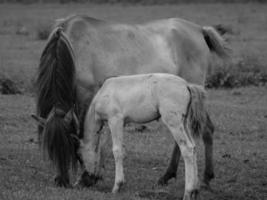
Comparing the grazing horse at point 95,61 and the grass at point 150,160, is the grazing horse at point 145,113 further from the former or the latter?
the grass at point 150,160

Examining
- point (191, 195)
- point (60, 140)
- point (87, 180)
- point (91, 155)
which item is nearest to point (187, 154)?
point (191, 195)

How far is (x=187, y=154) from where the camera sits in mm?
7570

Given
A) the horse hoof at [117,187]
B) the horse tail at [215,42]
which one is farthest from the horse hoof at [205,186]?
the horse tail at [215,42]

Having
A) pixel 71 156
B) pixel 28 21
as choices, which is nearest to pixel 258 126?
pixel 71 156

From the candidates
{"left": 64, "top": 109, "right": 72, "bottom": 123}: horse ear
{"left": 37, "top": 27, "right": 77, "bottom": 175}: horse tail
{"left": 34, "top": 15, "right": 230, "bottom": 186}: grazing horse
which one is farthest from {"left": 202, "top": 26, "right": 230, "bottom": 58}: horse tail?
{"left": 64, "top": 109, "right": 72, "bottom": 123}: horse ear

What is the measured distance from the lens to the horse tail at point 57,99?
7.99 meters

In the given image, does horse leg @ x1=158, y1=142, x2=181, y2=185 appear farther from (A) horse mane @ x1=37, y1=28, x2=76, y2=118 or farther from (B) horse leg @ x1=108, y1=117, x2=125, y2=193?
(A) horse mane @ x1=37, y1=28, x2=76, y2=118

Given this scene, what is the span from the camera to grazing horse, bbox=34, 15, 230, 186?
26.6 feet

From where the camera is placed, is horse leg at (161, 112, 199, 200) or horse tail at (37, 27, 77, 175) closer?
horse leg at (161, 112, 199, 200)

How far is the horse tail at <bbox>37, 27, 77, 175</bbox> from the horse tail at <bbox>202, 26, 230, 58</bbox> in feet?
9.57

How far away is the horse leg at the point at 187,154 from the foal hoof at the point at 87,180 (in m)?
1.18

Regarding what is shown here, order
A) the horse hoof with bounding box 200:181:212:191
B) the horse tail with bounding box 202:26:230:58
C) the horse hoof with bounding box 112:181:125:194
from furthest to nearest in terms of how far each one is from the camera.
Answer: the horse tail with bounding box 202:26:230:58, the horse hoof with bounding box 200:181:212:191, the horse hoof with bounding box 112:181:125:194

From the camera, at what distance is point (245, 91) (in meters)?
16.7

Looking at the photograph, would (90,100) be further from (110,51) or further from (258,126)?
(258,126)
